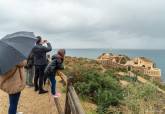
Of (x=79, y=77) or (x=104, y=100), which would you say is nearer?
(x=104, y=100)

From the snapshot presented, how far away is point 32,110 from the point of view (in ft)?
35.5

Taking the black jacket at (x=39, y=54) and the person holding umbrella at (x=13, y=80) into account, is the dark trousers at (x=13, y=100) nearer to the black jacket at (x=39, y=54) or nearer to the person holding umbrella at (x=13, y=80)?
the person holding umbrella at (x=13, y=80)

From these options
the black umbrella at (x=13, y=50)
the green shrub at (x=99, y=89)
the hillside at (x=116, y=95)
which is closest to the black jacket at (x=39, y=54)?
the hillside at (x=116, y=95)

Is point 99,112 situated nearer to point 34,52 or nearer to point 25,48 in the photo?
point 34,52

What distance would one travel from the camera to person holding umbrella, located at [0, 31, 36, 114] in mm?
7398

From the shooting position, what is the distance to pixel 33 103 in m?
11.7

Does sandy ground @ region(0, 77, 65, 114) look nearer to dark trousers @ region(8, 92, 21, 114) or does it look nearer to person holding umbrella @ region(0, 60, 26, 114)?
dark trousers @ region(8, 92, 21, 114)

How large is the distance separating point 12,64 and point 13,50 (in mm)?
319

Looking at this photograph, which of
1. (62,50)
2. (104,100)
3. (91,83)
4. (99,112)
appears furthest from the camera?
(91,83)

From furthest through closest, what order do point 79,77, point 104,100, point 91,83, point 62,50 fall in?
point 79,77
point 91,83
point 104,100
point 62,50

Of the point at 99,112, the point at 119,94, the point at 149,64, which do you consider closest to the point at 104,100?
the point at 119,94

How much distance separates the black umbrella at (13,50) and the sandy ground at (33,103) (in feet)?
9.85

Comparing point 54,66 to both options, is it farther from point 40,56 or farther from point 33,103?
point 33,103

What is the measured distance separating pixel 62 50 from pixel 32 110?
5.94 ft
